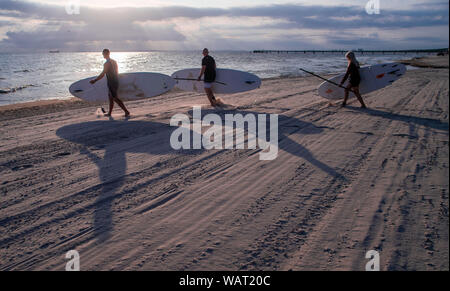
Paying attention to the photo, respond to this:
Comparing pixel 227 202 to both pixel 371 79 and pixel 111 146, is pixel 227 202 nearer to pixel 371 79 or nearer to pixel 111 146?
pixel 111 146

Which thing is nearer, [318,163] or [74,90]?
[318,163]

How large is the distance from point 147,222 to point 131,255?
525mm

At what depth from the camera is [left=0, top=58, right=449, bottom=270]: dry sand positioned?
8.75 ft

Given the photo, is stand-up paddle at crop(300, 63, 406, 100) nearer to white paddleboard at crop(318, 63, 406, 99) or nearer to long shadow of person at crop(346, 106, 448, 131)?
white paddleboard at crop(318, 63, 406, 99)

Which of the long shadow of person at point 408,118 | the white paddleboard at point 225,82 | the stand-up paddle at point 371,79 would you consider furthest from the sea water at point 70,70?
the long shadow of person at point 408,118

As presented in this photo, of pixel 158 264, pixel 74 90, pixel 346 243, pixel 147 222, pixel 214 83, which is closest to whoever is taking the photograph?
pixel 158 264

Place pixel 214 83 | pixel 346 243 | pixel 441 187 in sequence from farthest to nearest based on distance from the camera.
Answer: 1. pixel 214 83
2. pixel 441 187
3. pixel 346 243

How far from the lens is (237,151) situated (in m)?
5.38

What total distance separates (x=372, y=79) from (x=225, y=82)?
4674 millimetres

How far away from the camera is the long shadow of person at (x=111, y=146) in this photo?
3453mm

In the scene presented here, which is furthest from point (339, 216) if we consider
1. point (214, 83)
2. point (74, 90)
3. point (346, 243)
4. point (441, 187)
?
point (74, 90)

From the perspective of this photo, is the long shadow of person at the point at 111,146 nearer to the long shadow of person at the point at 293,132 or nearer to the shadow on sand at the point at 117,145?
the shadow on sand at the point at 117,145
